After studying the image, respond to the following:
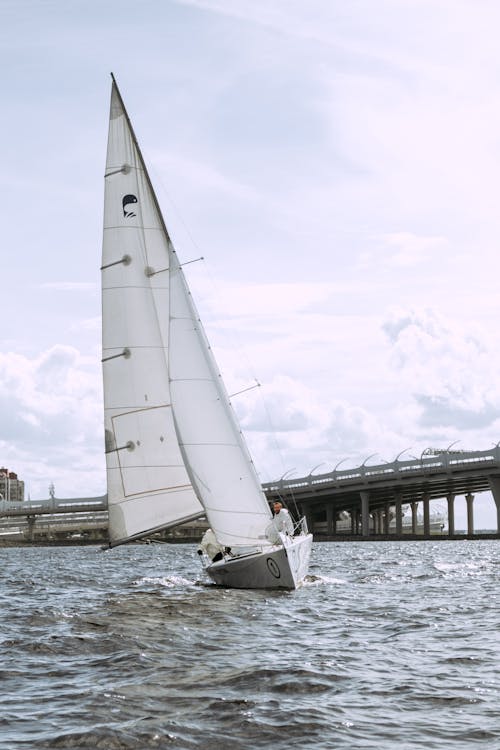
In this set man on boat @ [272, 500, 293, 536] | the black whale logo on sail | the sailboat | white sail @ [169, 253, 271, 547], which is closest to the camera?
white sail @ [169, 253, 271, 547]

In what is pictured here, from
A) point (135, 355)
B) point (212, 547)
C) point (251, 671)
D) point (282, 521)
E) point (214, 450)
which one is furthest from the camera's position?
point (212, 547)

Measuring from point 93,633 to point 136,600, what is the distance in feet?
26.5

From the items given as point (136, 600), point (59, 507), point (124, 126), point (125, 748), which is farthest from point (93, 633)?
point (59, 507)

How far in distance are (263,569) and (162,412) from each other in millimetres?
6429

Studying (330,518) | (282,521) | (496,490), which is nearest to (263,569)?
(282,521)

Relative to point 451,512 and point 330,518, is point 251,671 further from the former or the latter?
point 451,512

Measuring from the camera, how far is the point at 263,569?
3092 centimetres

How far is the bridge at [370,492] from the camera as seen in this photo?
114 m

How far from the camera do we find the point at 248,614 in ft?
82.1

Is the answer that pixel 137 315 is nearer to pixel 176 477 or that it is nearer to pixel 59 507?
pixel 176 477

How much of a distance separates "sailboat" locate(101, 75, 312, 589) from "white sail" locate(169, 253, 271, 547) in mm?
32

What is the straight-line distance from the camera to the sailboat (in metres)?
30.8

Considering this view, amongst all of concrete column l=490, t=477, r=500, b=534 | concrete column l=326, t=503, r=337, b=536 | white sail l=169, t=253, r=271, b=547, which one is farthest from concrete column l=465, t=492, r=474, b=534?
white sail l=169, t=253, r=271, b=547

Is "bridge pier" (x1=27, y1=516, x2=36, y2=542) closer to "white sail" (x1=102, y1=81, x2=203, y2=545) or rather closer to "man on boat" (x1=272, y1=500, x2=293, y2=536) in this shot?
"white sail" (x1=102, y1=81, x2=203, y2=545)
